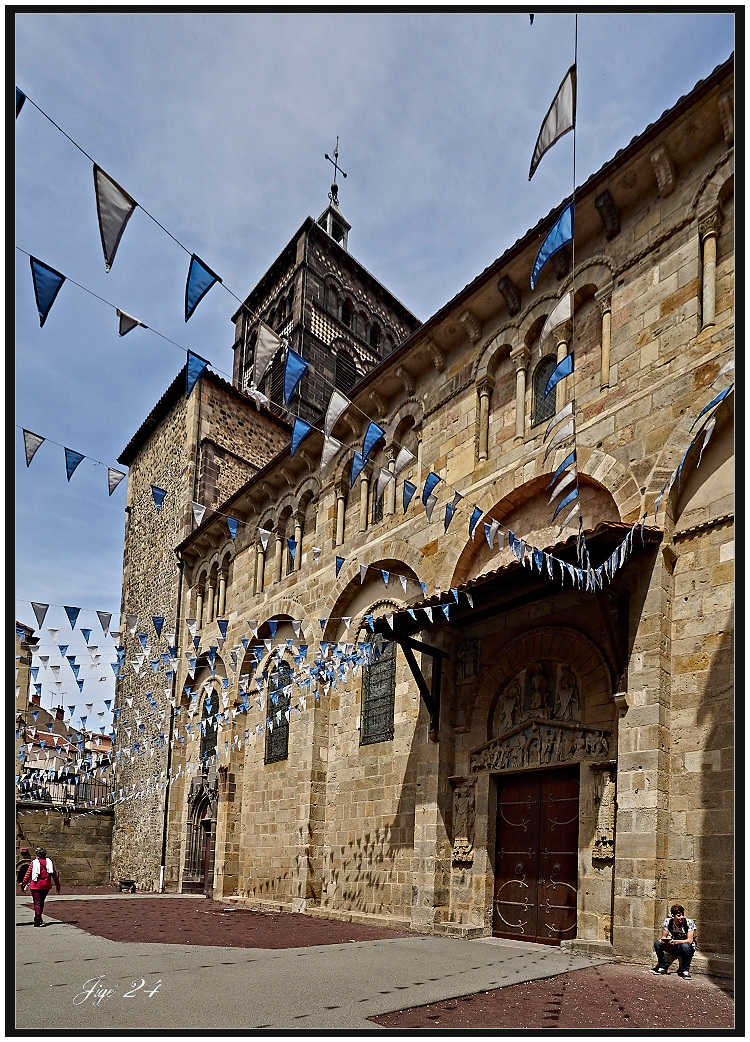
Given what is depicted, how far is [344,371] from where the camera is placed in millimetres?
31422

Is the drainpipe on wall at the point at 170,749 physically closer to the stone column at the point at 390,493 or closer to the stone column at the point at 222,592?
the stone column at the point at 222,592

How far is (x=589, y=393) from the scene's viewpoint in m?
10.8

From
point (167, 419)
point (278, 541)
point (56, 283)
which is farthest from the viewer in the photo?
point (167, 419)

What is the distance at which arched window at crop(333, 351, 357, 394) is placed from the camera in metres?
31.1

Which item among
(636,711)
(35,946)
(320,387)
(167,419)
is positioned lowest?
(35,946)

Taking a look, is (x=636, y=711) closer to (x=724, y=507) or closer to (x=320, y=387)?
(x=724, y=507)

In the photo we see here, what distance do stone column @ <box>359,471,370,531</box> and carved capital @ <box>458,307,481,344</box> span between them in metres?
3.64

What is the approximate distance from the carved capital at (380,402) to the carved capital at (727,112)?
7.31 metres

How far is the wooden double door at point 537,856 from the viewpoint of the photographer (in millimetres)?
9555

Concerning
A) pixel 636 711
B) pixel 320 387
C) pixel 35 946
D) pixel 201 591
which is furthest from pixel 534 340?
Answer: pixel 320 387

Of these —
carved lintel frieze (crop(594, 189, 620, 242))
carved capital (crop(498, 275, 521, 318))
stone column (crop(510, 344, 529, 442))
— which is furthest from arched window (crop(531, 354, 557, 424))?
carved lintel frieze (crop(594, 189, 620, 242))

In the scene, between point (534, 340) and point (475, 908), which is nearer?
point (475, 908)

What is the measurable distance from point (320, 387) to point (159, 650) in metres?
11.4

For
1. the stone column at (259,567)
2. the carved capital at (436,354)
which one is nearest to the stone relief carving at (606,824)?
the carved capital at (436,354)
